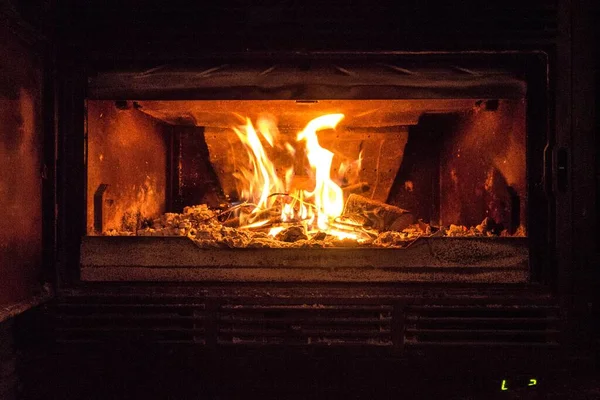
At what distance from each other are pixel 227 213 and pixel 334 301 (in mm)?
850

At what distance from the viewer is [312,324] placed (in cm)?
158

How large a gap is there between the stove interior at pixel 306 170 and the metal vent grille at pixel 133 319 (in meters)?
0.25

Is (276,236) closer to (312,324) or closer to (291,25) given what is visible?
(312,324)

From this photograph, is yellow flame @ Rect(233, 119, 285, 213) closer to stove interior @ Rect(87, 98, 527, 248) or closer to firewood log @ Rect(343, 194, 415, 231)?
stove interior @ Rect(87, 98, 527, 248)

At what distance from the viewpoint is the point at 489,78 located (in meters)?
1.61

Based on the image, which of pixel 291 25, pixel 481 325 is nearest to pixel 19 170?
pixel 291 25

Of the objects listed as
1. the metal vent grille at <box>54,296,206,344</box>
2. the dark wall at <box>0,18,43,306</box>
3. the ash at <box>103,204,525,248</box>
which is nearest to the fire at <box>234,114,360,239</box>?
the ash at <box>103,204,525,248</box>

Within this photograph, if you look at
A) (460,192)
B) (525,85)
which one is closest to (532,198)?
(525,85)

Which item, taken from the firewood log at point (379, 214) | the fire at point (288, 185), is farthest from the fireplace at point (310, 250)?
the firewood log at point (379, 214)

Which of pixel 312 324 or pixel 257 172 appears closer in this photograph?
pixel 312 324

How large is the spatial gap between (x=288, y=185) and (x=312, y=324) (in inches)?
35.4

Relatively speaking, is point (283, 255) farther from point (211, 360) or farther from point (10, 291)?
point (10, 291)

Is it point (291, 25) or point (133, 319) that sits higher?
point (291, 25)

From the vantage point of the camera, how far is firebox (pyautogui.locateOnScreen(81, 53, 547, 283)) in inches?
63.1
